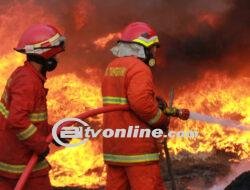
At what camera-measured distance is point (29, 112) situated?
4.72 meters

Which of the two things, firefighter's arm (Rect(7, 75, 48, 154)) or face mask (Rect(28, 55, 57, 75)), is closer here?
firefighter's arm (Rect(7, 75, 48, 154))

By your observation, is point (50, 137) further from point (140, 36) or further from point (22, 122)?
point (140, 36)

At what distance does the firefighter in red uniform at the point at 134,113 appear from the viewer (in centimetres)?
509

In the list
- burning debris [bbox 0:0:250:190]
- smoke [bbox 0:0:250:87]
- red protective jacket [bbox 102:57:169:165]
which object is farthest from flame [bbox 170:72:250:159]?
red protective jacket [bbox 102:57:169:165]

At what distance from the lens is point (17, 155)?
16.1 feet

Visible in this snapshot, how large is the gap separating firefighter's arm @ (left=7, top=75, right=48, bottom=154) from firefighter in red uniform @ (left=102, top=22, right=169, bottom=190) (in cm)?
85

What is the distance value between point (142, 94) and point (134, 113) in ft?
1.01

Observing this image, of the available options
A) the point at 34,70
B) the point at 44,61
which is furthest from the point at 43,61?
the point at 34,70

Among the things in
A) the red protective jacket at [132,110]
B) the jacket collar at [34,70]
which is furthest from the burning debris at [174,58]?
the jacket collar at [34,70]

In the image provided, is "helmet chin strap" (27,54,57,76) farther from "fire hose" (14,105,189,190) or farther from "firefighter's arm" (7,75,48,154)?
"fire hose" (14,105,189,190)

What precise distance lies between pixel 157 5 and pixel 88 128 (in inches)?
93.8

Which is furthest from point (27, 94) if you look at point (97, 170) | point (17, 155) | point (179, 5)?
point (179, 5)

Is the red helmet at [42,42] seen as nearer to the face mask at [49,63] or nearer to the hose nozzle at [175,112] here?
the face mask at [49,63]

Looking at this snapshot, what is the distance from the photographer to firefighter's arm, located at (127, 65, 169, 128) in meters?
5.04
